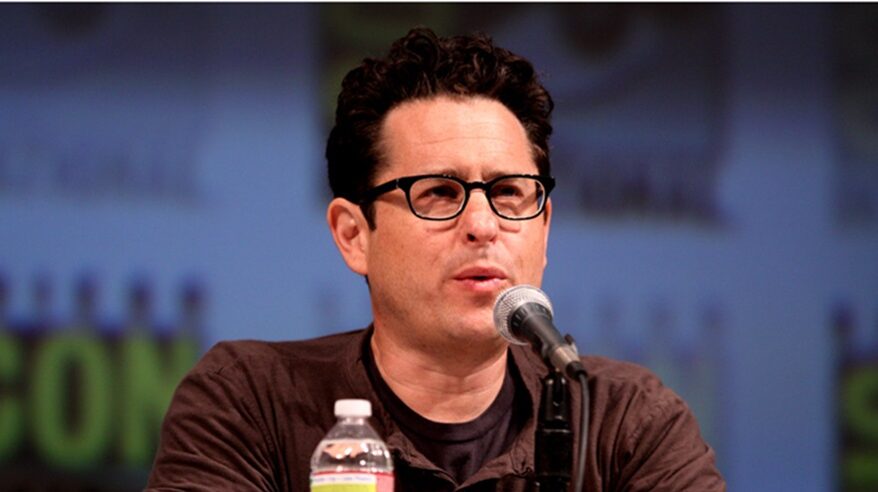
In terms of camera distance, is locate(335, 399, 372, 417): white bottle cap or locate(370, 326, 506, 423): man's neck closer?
locate(335, 399, 372, 417): white bottle cap

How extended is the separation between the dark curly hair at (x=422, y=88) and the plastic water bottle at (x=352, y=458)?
20.8 inches

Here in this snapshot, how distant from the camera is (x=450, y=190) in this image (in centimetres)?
239

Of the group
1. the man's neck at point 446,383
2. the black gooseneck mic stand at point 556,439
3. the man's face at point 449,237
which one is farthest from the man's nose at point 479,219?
the black gooseneck mic stand at point 556,439

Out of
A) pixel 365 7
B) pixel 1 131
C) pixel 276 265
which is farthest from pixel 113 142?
pixel 365 7

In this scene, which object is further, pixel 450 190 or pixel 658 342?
pixel 658 342

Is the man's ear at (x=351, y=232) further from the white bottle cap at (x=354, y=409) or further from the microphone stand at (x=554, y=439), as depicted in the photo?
the microphone stand at (x=554, y=439)

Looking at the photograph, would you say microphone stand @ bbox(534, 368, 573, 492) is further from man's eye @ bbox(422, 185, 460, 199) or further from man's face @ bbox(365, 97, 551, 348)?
man's eye @ bbox(422, 185, 460, 199)

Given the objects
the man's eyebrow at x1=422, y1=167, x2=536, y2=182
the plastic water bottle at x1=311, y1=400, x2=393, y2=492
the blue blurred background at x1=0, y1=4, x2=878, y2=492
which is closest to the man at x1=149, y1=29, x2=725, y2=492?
the man's eyebrow at x1=422, y1=167, x2=536, y2=182

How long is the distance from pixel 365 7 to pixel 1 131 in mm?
1096

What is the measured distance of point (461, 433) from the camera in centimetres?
242

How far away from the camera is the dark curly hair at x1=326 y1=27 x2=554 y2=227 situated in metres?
2.56

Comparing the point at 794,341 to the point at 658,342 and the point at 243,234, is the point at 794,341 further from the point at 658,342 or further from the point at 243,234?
the point at 243,234

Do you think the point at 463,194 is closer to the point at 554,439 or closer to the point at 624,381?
the point at 624,381

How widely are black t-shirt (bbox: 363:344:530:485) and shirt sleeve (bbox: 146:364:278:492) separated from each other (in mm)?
253
